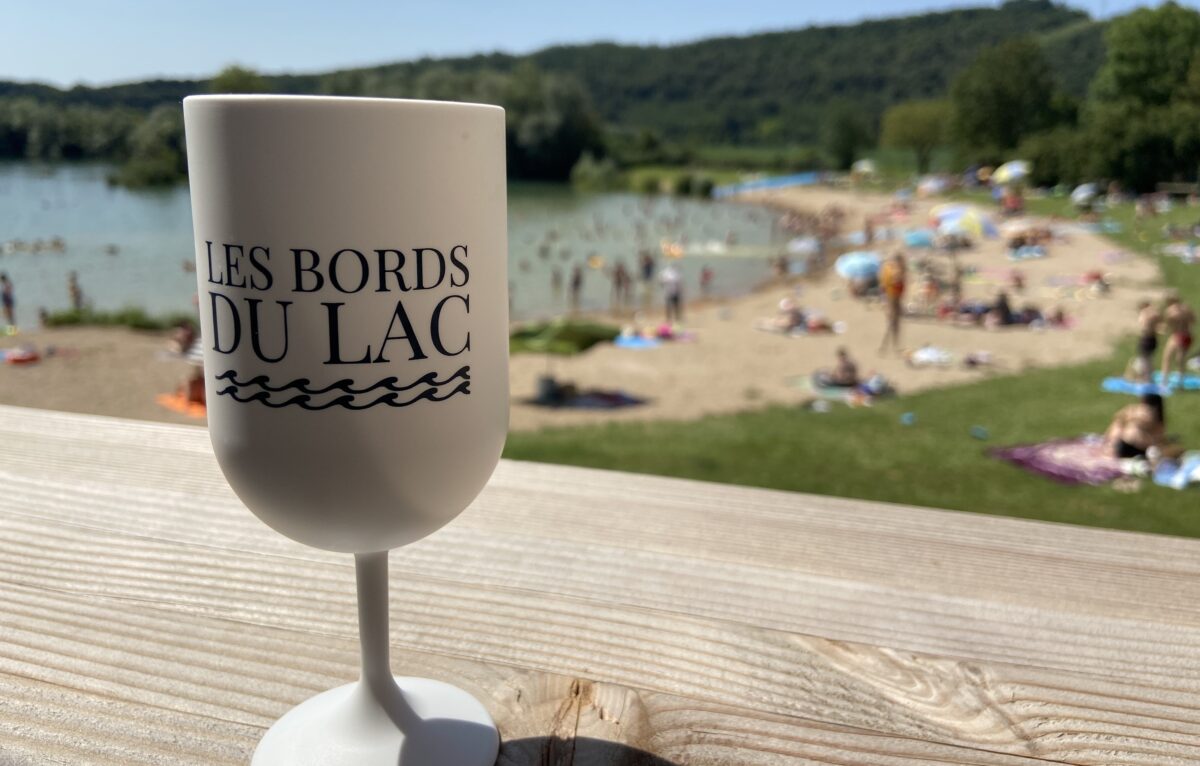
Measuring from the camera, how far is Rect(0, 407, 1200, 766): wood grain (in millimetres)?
981

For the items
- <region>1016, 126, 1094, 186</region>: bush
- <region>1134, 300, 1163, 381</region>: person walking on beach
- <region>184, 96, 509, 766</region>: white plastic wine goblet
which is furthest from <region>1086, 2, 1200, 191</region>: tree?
<region>184, 96, 509, 766</region>: white plastic wine goblet

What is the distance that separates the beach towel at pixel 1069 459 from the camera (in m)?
8.20

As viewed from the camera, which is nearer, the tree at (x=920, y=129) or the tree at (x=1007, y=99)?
the tree at (x=1007, y=99)

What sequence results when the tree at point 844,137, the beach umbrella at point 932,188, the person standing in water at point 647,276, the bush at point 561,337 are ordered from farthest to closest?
the tree at point 844,137 < the beach umbrella at point 932,188 < the person standing in water at point 647,276 < the bush at point 561,337

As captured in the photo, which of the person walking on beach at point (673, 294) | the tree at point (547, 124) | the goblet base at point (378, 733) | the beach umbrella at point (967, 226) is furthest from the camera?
the tree at point (547, 124)

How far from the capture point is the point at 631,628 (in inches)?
46.9

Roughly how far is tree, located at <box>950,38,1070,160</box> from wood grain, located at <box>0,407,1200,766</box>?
6376 cm

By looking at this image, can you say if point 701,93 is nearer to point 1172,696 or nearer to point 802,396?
point 802,396

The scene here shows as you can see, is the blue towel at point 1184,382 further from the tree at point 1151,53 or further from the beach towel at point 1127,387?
the tree at point 1151,53

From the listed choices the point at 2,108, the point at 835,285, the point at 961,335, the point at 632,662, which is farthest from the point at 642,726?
the point at 2,108

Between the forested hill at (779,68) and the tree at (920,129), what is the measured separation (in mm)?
23193

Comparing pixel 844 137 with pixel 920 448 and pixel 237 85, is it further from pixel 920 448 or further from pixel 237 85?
pixel 237 85

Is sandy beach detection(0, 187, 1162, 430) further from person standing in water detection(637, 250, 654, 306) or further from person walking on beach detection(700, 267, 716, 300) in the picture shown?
person walking on beach detection(700, 267, 716, 300)

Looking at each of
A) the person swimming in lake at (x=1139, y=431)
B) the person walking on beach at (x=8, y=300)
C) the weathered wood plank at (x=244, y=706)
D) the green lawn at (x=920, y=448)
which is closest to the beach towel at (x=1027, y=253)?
the green lawn at (x=920, y=448)
